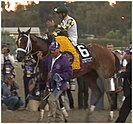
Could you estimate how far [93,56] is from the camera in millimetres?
8461

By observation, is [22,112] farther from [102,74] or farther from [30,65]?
[102,74]

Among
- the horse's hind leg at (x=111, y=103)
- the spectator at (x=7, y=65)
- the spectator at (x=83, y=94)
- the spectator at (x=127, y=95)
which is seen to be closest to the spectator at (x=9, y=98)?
the spectator at (x=7, y=65)

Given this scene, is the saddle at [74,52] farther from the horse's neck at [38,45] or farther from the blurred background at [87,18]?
the blurred background at [87,18]

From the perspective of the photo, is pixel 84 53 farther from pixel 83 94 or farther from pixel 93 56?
pixel 83 94

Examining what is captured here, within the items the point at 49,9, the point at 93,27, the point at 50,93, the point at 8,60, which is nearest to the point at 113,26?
the point at 93,27

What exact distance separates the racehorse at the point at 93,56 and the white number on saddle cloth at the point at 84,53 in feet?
0.31

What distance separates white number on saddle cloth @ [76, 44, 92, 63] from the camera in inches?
319

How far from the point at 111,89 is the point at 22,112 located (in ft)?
6.56

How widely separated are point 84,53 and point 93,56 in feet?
1.18

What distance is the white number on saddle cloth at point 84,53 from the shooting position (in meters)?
8.11

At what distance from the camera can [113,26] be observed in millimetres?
33750

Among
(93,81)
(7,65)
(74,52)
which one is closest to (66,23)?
(74,52)

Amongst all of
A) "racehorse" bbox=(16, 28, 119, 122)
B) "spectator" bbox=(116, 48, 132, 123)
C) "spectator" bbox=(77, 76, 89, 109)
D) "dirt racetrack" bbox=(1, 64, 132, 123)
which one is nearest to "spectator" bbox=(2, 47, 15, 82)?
"dirt racetrack" bbox=(1, 64, 132, 123)

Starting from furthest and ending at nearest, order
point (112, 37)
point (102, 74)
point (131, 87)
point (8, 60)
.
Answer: point (112, 37) < point (8, 60) < point (102, 74) < point (131, 87)
